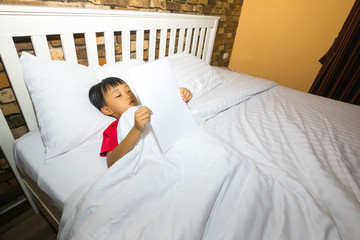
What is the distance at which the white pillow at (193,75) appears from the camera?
124 cm

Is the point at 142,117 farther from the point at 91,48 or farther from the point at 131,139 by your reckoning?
the point at 91,48

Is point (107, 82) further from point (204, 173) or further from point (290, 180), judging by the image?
point (290, 180)

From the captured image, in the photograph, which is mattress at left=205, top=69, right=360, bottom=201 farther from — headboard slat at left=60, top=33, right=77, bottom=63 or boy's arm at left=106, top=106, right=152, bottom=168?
headboard slat at left=60, top=33, right=77, bottom=63

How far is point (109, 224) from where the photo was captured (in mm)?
494

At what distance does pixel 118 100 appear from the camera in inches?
33.4

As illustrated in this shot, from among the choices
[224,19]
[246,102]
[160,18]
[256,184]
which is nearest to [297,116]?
[246,102]

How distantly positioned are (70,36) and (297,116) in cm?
137

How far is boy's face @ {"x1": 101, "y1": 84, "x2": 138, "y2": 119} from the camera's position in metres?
0.84

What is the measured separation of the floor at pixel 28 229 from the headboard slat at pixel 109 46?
1013mm

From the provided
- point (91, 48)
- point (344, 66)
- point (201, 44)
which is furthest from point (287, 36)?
point (91, 48)

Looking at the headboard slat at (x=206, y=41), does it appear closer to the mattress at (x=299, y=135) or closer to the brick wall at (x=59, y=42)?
the brick wall at (x=59, y=42)

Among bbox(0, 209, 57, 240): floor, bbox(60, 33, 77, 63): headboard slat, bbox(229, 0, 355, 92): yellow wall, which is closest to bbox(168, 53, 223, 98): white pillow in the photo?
bbox(60, 33, 77, 63): headboard slat

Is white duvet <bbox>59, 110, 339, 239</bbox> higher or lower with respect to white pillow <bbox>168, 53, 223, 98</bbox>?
lower

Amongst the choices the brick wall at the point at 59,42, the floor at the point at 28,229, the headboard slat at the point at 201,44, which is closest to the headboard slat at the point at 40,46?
the brick wall at the point at 59,42
